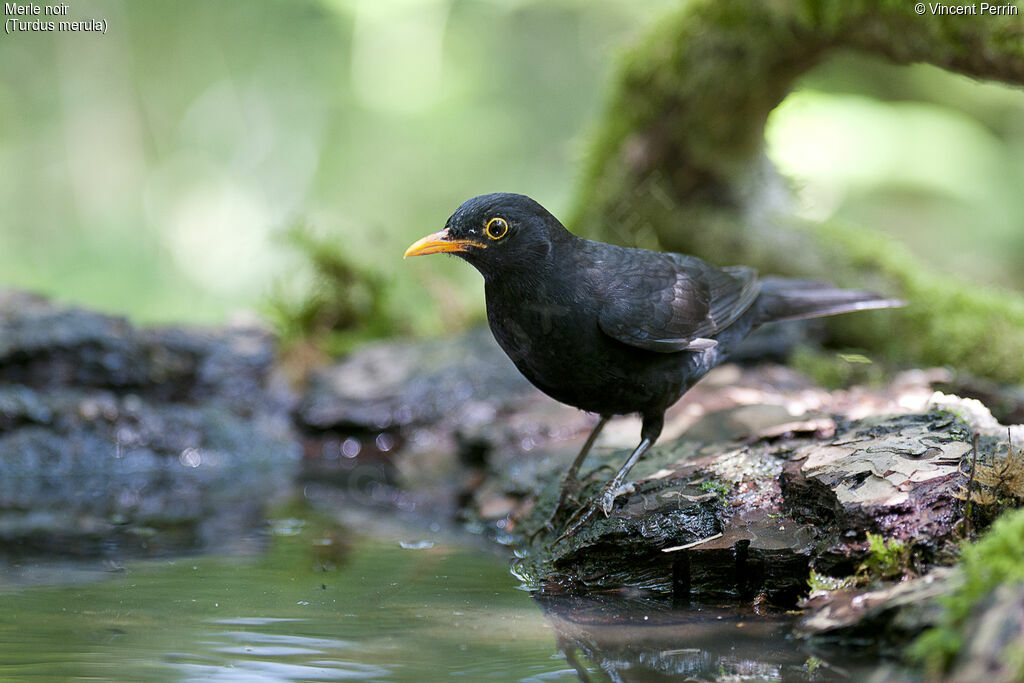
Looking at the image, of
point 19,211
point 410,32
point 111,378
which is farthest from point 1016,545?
point 19,211

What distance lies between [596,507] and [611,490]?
0.10 metres

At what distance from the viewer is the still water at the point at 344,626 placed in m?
2.60

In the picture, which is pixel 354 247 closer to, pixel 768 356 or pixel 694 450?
pixel 768 356

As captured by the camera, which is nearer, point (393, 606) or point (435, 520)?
point (393, 606)

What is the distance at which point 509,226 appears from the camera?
374 cm

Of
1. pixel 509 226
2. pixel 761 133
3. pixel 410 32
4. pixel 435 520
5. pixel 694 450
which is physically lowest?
pixel 435 520

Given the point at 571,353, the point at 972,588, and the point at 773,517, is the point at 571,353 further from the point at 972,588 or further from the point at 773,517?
the point at 972,588

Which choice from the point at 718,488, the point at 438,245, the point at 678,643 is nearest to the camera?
the point at 678,643

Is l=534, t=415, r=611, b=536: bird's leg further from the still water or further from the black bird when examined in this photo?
the still water

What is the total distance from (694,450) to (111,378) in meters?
4.28

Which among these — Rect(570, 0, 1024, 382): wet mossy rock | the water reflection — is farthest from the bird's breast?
Rect(570, 0, 1024, 382): wet mossy rock

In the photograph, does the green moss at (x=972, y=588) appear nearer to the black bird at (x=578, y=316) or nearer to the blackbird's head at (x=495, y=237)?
the black bird at (x=578, y=316)

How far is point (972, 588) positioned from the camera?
7.11 feet

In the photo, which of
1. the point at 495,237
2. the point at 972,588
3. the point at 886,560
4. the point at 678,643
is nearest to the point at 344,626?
the point at 678,643
